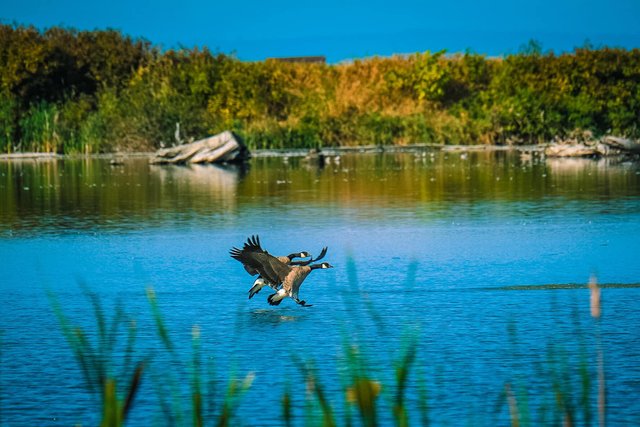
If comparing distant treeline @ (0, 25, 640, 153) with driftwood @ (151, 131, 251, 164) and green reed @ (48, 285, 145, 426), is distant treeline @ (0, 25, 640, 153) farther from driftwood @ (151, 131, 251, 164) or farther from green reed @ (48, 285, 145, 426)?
green reed @ (48, 285, 145, 426)

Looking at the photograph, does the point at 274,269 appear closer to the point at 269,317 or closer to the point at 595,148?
the point at 269,317

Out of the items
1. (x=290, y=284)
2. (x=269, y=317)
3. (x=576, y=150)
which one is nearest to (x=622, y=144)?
(x=576, y=150)

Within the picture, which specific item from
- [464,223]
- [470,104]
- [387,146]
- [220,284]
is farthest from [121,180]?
[470,104]

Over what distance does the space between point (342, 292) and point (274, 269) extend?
132 cm

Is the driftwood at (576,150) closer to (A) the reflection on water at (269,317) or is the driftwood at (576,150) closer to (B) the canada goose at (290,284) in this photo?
(A) the reflection on water at (269,317)

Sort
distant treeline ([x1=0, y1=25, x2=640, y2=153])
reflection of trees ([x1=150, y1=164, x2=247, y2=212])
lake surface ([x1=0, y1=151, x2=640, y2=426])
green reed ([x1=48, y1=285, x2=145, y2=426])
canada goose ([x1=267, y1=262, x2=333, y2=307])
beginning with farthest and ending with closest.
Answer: distant treeline ([x1=0, y1=25, x2=640, y2=153]) → reflection of trees ([x1=150, y1=164, x2=247, y2=212]) → canada goose ([x1=267, y1=262, x2=333, y2=307]) → lake surface ([x1=0, y1=151, x2=640, y2=426]) → green reed ([x1=48, y1=285, x2=145, y2=426])

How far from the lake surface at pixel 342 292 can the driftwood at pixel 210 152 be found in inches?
348

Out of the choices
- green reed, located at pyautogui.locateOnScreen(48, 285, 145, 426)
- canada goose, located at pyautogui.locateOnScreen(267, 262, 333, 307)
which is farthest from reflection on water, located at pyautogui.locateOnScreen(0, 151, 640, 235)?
green reed, located at pyautogui.locateOnScreen(48, 285, 145, 426)

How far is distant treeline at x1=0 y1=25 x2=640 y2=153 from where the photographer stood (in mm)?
35844

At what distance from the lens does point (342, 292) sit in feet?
31.1

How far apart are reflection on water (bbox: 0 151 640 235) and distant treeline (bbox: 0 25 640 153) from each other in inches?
242

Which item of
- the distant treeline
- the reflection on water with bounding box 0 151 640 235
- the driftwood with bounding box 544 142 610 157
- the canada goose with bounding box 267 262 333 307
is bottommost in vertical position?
the canada goose with bounding box 267 262 333 307

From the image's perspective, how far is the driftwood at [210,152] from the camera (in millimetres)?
29953

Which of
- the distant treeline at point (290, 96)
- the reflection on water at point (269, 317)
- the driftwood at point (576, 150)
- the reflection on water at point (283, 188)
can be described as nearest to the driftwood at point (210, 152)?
the reflection on water at point (283, 188)
